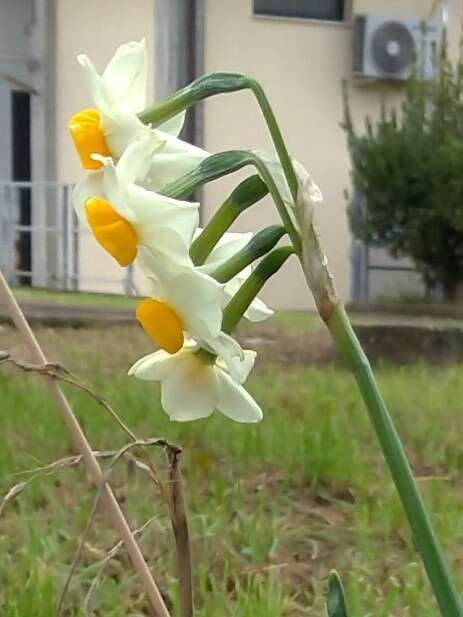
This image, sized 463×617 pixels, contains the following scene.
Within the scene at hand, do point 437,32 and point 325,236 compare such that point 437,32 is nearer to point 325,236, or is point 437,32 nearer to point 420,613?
point 325,236

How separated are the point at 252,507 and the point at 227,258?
93cm

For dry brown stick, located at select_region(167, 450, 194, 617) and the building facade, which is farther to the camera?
the building facade

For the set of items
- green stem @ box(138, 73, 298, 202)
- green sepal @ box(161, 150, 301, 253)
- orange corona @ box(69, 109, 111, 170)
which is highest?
green stem @ box(138, 73, 298, 202)

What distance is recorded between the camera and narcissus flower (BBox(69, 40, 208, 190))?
39cm

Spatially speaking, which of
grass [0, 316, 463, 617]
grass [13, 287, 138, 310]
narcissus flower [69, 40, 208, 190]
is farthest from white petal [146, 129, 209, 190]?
grass [13, 287, 138, 310]

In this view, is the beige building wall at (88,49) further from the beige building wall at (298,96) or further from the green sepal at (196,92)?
the green sepal at (196,92)

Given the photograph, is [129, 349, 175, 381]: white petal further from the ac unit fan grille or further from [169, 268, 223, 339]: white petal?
the ac unit fan grille

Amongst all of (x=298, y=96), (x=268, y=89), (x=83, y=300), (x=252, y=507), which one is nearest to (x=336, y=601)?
(x=252, y=507)

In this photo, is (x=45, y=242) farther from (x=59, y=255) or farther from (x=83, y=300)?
(x=83, y=300)

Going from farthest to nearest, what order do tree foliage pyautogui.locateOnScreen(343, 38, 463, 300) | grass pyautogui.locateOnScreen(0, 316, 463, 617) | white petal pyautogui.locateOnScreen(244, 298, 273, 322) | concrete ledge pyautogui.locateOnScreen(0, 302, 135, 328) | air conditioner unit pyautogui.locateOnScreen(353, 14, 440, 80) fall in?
1. air conditioner unit pyautogui.locateOnScreen(353, 14, 440, 80)
2. tree foliage pyautogui.locateOnScreen(343, 38, 463, 300)
3. concrete ledge pyautogui.locateOnScreen(0, 302, 135, 328)
4. grass pyautogui.locateOnScreen(0, 316, 463, 617)
5. white petal pyautogui.locateOnScreen(244, 298, 273, 322)

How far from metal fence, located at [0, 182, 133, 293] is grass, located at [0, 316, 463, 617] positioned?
3963 millimetres

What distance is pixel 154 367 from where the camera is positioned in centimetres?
44

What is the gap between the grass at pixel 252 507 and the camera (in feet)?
3.38

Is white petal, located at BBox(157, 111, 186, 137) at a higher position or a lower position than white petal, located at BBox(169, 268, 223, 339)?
higher
